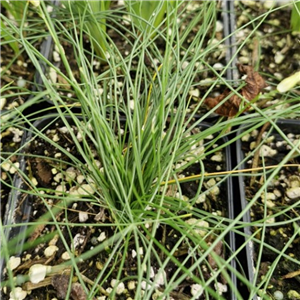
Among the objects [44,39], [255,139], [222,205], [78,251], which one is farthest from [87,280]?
[44,39]

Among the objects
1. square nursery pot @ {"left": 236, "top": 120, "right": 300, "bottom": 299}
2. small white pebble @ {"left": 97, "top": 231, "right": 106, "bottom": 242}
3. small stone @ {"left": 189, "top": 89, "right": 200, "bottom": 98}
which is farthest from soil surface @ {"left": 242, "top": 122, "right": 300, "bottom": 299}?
small white pebble @ {"left": 97, "top": 231, "right": 106, "bottom": 242}

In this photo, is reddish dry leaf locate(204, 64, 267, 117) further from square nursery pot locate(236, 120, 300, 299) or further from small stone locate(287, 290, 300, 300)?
small stone locate(287, 290, 300, 300)

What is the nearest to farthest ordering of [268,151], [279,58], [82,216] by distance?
[82,216] → [268,151] → [279,58]

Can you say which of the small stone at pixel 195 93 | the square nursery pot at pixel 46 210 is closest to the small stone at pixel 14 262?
the square nursery pot at pixel 46 210

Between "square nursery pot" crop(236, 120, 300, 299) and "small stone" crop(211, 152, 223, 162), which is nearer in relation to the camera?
"square nursery pot" crop(236, 120, 300, 299)

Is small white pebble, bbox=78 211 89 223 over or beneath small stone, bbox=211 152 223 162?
beneath

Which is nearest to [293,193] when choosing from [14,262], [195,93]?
[195,93]

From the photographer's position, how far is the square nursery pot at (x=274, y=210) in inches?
27.5

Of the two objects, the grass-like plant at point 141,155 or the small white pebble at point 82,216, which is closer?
the grass-like plant at point 141,155

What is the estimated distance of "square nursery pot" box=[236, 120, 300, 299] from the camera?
698 mm

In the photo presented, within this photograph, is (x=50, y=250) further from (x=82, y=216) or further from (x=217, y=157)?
(x=217, y=157)

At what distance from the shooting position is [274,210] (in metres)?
0.78

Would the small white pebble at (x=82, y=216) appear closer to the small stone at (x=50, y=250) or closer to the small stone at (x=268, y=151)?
the small stone at (x=50, y=250)

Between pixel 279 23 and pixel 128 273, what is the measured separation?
77cm
